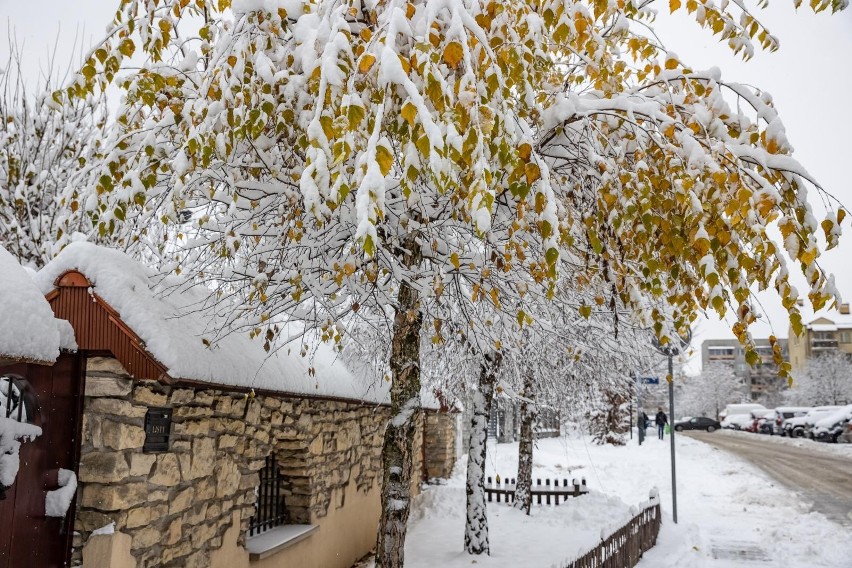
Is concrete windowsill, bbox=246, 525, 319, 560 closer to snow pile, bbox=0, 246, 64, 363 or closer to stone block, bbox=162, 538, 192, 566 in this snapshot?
stone block, bbox=162, 538, 192, 566

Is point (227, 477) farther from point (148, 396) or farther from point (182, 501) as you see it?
point (148, 396)

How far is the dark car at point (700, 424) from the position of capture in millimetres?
48094

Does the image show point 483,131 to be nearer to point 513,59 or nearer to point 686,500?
point 513,59

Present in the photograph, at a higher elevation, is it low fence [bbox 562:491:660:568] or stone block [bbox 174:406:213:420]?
stone block [bbox 174:406:213:420]

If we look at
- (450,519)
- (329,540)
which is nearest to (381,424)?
(450,519)

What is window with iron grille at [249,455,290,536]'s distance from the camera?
6.65 m

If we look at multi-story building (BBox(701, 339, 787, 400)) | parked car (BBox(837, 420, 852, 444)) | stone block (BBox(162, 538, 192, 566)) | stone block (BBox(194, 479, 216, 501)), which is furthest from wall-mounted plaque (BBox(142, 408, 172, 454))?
multi-story building (BBox(701, 339, 787, 400))

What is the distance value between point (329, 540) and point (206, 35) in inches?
235

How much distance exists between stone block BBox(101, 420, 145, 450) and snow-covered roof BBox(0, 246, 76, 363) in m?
0.64

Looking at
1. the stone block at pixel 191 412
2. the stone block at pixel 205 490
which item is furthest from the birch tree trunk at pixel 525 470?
the stone block at pixel 191 412

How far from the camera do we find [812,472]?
62.5 ft

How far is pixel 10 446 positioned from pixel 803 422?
38432 millimetres

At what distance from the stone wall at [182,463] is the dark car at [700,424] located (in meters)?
47.4

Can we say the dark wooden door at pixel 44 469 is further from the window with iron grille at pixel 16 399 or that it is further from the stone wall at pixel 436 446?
the stone wall at pixel 436 446
